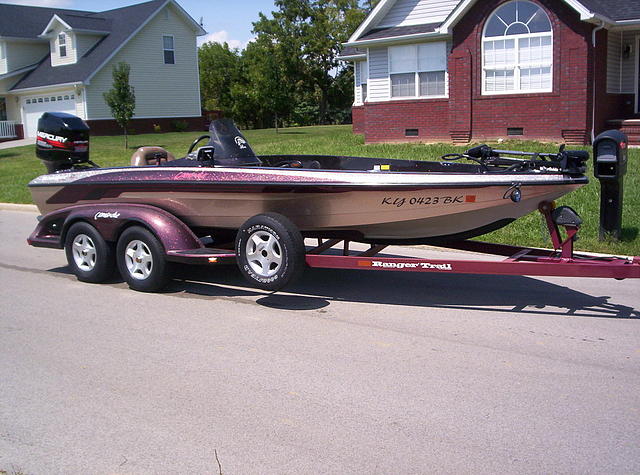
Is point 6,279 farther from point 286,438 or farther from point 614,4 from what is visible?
point 614,4

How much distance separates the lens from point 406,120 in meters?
21.9

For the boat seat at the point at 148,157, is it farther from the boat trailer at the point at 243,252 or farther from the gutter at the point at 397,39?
the gutter at the point at 397,39

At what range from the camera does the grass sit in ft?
31.6

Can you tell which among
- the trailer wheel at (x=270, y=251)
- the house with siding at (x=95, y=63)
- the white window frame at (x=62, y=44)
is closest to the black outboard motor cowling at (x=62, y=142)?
the trailer wheel at (x=270, y=251)

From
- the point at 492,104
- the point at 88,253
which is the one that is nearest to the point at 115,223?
the point at 88,253

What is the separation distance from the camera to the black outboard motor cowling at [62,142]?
936cm

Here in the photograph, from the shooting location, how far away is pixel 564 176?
6117mm

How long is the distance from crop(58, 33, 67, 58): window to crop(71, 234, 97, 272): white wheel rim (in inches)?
1321

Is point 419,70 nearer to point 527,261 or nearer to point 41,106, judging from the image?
point 527,261

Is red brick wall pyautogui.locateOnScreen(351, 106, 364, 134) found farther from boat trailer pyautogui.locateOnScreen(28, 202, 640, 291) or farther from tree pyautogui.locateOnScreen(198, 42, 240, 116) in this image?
tree pyautogui.locateOnScreen(198, 42, 240, 116)

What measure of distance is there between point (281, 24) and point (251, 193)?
57.0 m

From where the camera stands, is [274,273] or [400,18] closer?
[274,273]

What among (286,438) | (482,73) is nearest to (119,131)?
(482,73)

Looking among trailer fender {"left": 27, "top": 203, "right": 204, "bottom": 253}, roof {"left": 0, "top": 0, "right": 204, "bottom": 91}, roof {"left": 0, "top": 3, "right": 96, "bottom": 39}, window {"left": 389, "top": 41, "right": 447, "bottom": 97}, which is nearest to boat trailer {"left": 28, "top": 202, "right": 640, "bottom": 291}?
trailer fender {"left": 27, "top": 203, "right": 204, "bottom": 253}
